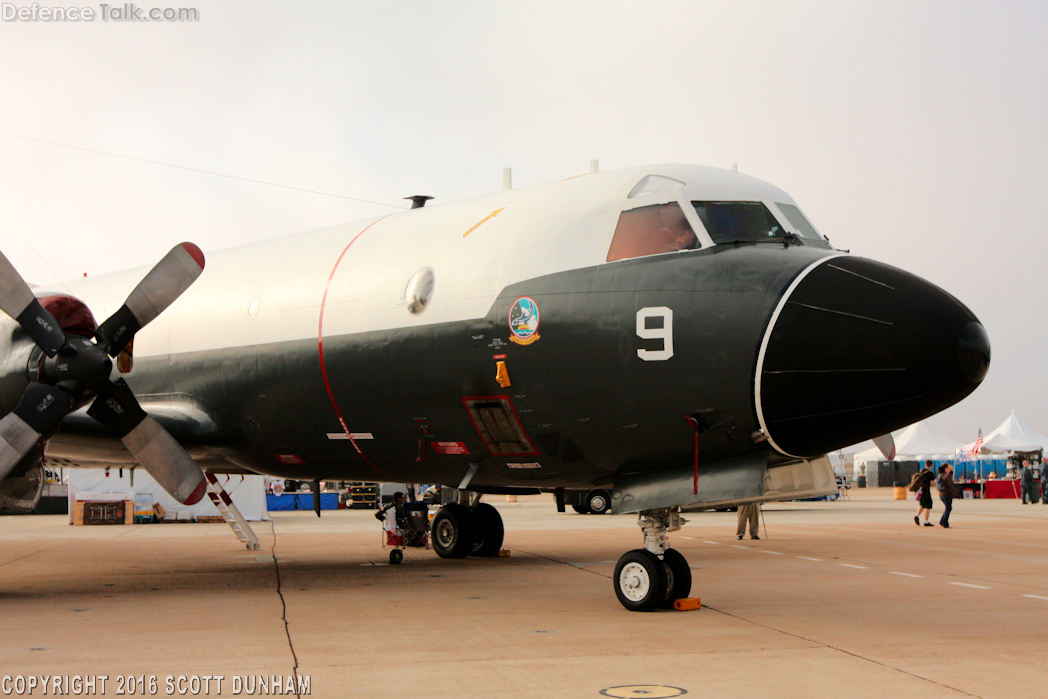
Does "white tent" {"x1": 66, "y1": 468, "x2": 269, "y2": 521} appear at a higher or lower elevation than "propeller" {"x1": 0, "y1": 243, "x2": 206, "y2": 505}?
lower

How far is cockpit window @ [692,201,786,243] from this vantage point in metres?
9.98

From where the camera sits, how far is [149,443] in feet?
40.4

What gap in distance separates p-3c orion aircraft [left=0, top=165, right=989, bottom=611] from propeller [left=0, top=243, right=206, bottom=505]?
3 centimetres

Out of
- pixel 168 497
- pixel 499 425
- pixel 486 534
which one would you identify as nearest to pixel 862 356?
pixel 499 425

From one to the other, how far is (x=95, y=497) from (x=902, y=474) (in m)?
54.6

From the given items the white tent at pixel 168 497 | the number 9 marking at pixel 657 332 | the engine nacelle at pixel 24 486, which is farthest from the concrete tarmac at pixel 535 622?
the white tent at pixel 168 497

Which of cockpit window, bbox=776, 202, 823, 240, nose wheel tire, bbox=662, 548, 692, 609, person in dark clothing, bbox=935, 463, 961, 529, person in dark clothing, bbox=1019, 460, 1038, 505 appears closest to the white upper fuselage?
cockpit window, bbox=776, 202, 823, 240

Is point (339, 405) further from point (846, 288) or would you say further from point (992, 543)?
point (992, 543)

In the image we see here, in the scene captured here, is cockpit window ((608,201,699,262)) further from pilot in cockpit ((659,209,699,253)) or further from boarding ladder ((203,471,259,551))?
boarding ladder ((203,471,259,551))

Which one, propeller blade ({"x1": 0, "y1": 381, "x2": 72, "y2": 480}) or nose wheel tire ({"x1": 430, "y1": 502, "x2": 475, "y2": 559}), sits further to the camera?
nose wheel tire ({"x1": 430, "y1": 502, "x2": 475, "y2": 559})

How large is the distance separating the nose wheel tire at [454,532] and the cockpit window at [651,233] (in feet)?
27.7

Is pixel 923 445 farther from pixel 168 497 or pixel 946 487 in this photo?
pixel 168 497

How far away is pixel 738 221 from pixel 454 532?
30.2 feet

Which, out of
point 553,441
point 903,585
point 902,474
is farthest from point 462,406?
point 902,474
